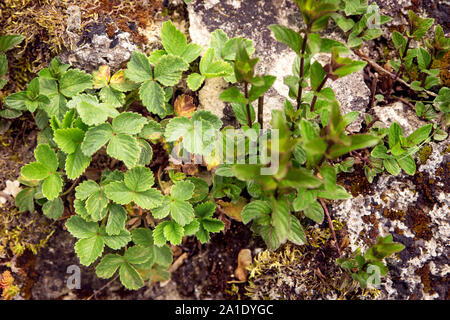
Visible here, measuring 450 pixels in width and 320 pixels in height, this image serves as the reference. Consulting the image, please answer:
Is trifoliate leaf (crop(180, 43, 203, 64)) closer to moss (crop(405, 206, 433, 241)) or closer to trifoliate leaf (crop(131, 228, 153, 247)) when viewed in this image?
trifoliate leaf (crop(131, 228, 153, 247))

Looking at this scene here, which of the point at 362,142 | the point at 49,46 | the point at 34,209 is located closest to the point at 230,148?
the point at 362,142

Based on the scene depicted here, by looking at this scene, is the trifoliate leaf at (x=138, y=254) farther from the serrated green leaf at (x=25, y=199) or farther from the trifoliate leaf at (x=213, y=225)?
the serrated green leaf at (x=25, y=199)

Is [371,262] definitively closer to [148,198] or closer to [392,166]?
[392,166]

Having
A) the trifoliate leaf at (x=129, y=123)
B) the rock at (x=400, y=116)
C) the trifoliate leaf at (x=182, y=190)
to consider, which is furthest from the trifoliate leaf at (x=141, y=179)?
the rock at (x=400, y=116)

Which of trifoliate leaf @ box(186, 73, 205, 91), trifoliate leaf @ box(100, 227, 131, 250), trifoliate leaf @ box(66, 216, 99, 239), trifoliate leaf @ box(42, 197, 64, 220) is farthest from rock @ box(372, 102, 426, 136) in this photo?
trifoliate leaf @ box(42, 197, 64, 220)

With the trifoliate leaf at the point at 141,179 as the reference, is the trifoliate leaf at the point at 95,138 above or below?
above

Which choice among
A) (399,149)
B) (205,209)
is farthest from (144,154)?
(399,149)

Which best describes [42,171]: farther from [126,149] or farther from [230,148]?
[230,148]
